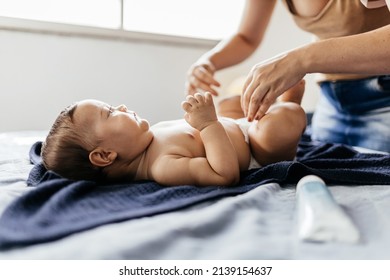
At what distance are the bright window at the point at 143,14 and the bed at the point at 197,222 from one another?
132 cm

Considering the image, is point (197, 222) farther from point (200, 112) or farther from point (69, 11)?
point (69, 11)

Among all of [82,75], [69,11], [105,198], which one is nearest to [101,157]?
[105,198]

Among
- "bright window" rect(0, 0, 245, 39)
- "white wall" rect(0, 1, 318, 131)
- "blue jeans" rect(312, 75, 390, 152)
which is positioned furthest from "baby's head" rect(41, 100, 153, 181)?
"bright window" rect(0, 0, 245, 39)

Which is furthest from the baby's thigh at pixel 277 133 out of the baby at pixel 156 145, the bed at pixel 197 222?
the bed at pixel 197 222

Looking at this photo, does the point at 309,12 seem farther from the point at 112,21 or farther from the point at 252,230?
the point at 112,21

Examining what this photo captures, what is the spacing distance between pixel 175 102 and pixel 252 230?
1676mm

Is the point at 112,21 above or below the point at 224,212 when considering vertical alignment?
above

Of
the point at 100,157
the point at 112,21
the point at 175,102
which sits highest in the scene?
the point at 112,21

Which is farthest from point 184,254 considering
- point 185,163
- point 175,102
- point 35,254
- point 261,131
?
point 175,102

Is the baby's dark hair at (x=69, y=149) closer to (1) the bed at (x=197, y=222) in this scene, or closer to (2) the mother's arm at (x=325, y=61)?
Result: (1) the bed at (x=197, y=222)

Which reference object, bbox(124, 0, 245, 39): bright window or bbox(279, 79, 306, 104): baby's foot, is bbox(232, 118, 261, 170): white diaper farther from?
bbox(124, 0, 245, 39): bright window

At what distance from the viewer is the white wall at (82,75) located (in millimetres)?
1715

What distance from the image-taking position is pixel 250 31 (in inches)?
56.0

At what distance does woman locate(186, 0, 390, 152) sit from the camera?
0.75 m
